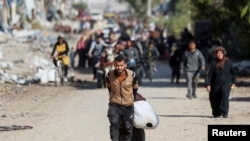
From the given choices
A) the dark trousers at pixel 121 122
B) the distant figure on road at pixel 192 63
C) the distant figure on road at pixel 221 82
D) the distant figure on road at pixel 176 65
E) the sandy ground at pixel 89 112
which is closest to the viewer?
the dark trousers at pixel 121 122

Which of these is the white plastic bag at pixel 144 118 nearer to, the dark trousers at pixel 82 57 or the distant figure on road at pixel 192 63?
the distant figure on road at pixel 192 63

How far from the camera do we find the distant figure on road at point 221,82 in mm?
16875

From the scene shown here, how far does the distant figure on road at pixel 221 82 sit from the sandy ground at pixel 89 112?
35 cm

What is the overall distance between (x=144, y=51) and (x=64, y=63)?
453 centimetres

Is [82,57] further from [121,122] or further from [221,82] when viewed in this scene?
[121,122]

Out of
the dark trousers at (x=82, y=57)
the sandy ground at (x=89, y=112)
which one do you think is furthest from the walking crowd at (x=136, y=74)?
the dark trousers at (x=82, y=57)

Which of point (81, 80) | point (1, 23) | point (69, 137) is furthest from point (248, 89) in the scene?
point (1, 23)

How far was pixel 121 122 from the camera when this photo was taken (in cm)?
1238

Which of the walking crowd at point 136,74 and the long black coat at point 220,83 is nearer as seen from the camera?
the walking crowd at point 136,74

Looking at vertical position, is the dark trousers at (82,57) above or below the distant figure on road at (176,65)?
below

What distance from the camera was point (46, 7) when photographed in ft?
266

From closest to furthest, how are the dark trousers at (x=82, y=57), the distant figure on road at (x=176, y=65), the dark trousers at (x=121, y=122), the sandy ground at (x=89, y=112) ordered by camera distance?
the dark trousers at (x=121, y=122) → the sandy ground at (x=89, y=112) → the distant figure on road at (x=176, y=65) → the dark trousers at (x=82, y=57)

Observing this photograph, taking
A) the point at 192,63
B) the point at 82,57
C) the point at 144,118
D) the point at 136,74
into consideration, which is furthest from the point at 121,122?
the point at 82,57

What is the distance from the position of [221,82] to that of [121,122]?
4965 mm
